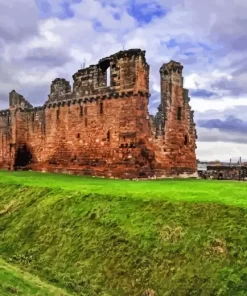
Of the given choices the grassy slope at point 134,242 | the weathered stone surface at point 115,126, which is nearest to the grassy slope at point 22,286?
the grassy slope at point 134,242

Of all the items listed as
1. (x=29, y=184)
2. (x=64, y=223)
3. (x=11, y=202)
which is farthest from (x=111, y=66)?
(x=64, y=223)

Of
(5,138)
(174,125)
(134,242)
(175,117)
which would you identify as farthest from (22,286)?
(5,138)

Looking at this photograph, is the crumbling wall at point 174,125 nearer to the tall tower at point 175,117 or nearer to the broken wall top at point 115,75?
the tall tower at point 175,117

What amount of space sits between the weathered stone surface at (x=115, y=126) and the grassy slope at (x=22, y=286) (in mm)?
13655

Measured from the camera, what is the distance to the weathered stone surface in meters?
26.7

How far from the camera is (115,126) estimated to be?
2748cm

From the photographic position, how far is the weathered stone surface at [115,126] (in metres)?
26.7

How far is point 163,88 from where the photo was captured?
30.0 m

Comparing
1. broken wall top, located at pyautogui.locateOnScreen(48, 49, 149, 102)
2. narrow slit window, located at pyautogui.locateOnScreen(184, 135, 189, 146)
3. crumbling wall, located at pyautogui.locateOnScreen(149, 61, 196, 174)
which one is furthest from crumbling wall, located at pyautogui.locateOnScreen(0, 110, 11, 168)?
narrow slit window, located at pyautogui.locateOnScreen(184, 135, 189, 146)

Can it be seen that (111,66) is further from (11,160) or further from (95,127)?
(11,160)

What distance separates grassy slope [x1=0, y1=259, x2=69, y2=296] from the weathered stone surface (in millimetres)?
13655

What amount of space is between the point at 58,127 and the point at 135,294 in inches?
847

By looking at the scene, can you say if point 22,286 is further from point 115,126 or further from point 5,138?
point 5,138

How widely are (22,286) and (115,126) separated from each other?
16.4 metres
